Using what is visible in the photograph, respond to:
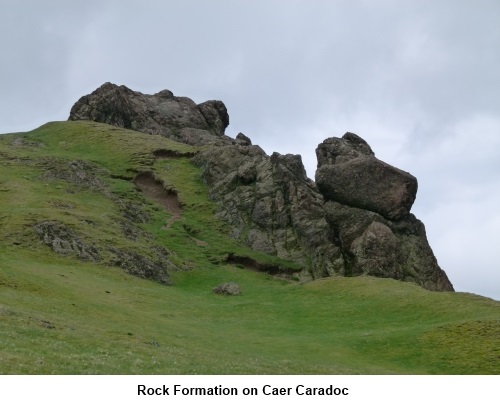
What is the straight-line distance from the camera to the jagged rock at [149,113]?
15988 centimetres

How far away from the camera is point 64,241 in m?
74.6

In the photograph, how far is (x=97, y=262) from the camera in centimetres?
7300

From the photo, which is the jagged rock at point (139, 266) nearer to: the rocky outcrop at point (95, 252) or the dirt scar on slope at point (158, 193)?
the rocky outcrop at point (95, 252)

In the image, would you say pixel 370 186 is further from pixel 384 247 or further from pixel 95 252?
pixel 95 252

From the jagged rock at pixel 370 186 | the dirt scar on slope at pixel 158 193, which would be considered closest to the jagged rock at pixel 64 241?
the dirt scar on slope at pixel 158 193

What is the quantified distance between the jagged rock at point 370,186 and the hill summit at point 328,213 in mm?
163

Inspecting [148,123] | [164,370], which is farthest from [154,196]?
[164,370]

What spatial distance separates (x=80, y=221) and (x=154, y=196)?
3403cm

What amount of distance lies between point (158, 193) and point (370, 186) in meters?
40.4

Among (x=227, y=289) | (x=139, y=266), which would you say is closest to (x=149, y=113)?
(x=139, y=266)

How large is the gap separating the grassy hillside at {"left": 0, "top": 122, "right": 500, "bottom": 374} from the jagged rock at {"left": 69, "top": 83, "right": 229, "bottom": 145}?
46.6 m

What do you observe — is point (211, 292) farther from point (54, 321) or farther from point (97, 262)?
point (54, 321)

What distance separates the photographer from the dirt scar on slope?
111762 mm

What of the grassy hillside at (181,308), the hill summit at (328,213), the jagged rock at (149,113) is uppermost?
the jagged rock at (149,113)
